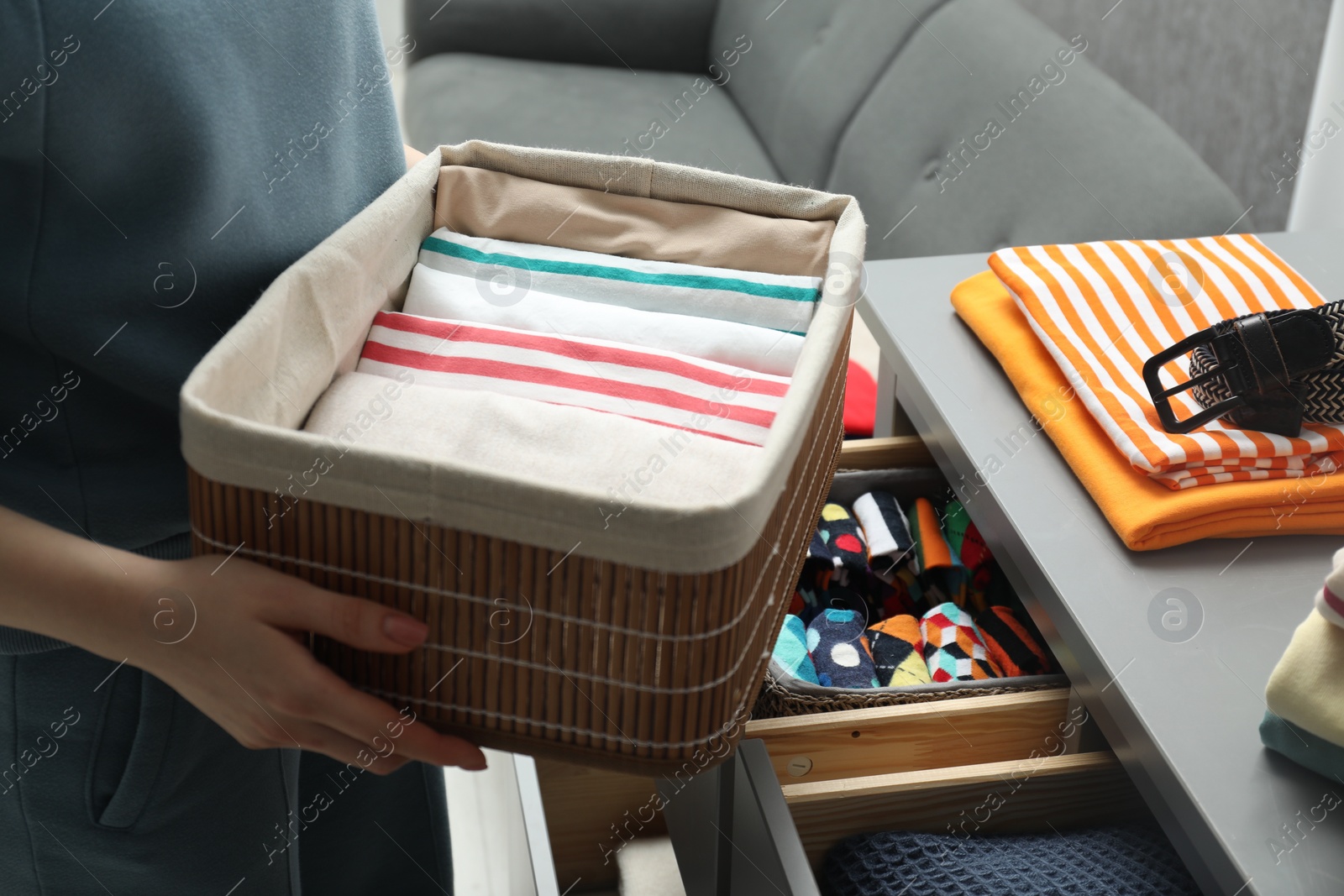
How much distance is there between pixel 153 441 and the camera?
24.3 inches

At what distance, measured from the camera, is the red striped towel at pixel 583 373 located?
60cm

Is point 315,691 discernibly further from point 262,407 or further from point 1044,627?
point 1044,627

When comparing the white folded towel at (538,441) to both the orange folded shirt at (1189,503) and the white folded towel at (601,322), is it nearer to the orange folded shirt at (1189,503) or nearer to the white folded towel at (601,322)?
the white folded towel at (601,322)

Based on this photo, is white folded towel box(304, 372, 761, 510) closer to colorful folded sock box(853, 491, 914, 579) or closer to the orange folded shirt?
the orange folded shirt

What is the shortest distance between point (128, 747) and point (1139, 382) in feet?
2.27

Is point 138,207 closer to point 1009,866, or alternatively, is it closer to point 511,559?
point 511,559

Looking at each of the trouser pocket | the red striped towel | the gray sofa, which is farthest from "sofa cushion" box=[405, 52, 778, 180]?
the trouser pocket


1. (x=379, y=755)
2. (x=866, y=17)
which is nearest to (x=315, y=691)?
(x=379, y=755)

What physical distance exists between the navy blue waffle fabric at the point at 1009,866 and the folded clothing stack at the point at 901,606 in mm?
122

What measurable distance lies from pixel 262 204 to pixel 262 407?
13 centimetres

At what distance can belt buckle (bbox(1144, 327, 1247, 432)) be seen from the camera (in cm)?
69

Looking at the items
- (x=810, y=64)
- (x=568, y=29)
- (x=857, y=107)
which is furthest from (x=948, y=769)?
(x=568, y=29)

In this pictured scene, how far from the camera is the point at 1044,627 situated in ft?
2.19

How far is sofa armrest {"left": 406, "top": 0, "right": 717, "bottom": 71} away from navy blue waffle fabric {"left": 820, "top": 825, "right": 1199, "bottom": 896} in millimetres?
→ 2112
